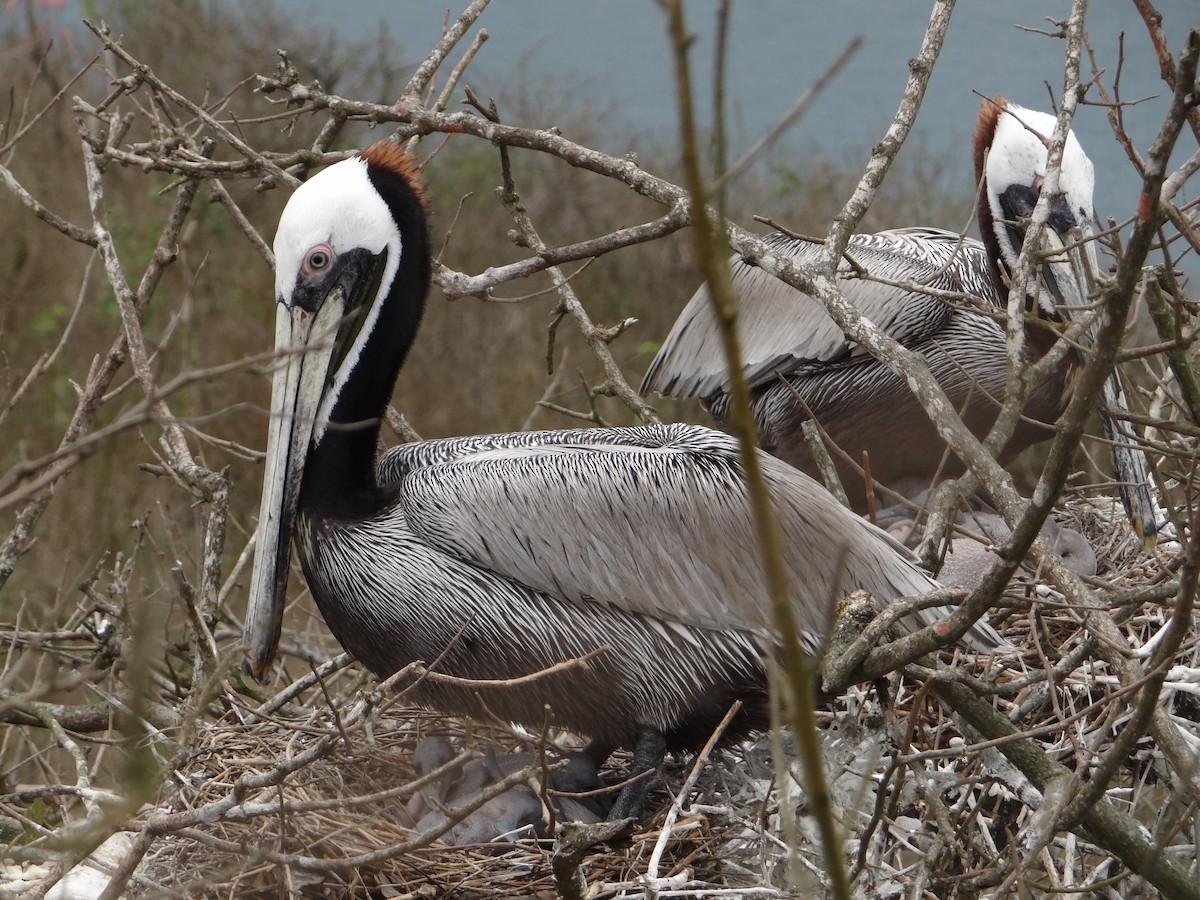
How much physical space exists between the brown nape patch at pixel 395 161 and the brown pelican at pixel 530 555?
0.07 metres

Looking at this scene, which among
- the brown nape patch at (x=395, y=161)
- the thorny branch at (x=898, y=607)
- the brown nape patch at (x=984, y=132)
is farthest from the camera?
the brown nape patch at (x=984, y=132)

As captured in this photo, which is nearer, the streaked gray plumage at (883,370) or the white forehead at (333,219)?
the white forehead at (333,219)

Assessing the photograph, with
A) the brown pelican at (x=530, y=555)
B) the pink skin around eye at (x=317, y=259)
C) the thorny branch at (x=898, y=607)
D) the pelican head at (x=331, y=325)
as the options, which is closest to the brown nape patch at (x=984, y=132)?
the thorny branch at (x=898, y=607)

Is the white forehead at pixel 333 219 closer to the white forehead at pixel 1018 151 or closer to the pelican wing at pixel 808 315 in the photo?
the pelican wing at pixel 808 315

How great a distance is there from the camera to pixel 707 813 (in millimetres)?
2840

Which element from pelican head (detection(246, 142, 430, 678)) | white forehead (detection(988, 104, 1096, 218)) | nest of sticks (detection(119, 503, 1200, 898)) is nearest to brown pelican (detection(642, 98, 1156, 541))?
white forehead (detection(988, 104, 1096, 218))

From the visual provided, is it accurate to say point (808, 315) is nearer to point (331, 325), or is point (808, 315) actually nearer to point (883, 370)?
point (883, 370)

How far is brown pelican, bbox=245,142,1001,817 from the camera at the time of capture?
3012 millimetres

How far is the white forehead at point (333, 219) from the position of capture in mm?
3170

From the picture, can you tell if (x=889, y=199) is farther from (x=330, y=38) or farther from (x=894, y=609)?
(x=894, y=609)

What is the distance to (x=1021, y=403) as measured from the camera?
2.33m

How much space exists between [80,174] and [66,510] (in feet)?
12.8

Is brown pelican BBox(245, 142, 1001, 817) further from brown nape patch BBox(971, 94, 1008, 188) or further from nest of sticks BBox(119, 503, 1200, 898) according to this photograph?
brown nape patch BBox(971, 94, 1008, 188)

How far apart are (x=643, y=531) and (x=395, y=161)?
3.63 feet
